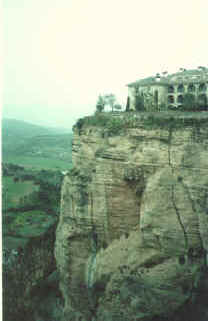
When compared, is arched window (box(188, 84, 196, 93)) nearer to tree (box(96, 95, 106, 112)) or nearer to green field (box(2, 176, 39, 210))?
tree (box(96, 95, 106, 112))

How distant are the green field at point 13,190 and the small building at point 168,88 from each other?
14.0 meters

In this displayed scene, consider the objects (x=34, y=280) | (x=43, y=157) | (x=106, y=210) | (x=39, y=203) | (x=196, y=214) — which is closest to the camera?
(x=196, y=214)

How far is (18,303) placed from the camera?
14383mm

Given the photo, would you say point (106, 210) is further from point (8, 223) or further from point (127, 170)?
point (8, 223)

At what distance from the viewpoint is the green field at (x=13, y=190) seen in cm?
2580

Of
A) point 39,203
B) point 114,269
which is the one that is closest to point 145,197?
point 114,269

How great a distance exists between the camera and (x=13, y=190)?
1214 inches

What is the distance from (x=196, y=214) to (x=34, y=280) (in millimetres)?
9334

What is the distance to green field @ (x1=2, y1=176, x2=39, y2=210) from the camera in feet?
84.7

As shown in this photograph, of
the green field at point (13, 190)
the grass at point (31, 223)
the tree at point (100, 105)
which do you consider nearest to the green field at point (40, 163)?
the green field at point (13, 190)

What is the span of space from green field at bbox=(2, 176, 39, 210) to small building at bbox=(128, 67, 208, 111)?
13964mm

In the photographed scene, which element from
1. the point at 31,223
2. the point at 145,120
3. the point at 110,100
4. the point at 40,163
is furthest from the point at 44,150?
the point at 145,120

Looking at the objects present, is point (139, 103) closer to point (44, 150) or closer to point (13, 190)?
point (13, 190)

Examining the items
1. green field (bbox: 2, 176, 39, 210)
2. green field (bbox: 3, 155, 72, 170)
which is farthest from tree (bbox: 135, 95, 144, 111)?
green field (bbox: 3, 155, 72, 170)
